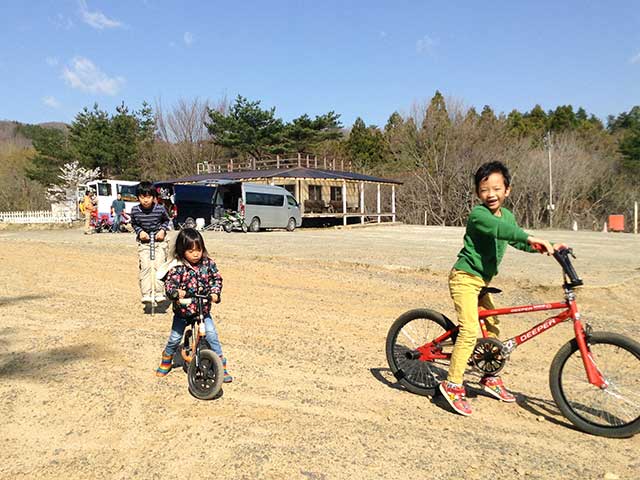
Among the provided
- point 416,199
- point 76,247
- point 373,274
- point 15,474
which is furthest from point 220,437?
point 416,199

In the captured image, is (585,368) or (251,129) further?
(251,129)

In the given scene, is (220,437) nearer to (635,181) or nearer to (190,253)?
(190,253)

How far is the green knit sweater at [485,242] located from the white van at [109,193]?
69.6 ft

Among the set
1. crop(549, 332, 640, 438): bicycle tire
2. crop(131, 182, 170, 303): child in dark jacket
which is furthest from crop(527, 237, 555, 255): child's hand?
crop(131, 182, 170, 303): child in dark jacket

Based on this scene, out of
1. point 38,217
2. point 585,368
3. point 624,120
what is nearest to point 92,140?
point 38,217

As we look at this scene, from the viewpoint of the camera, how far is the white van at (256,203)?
20625 mm

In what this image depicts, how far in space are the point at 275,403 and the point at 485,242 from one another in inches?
72.0

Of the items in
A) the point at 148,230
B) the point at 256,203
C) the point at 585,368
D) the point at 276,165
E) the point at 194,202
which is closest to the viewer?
the point at 585,368

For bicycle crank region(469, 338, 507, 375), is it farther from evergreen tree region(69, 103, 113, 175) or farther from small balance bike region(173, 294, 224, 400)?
evergreen tree region(69, 103, 113, 175)

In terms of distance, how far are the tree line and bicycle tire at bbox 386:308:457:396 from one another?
30.9m

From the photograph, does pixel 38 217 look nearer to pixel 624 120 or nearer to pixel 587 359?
pixel 587 359

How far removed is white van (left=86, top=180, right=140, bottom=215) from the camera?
74.3 ft

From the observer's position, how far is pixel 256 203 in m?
21.0

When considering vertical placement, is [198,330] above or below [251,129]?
below
